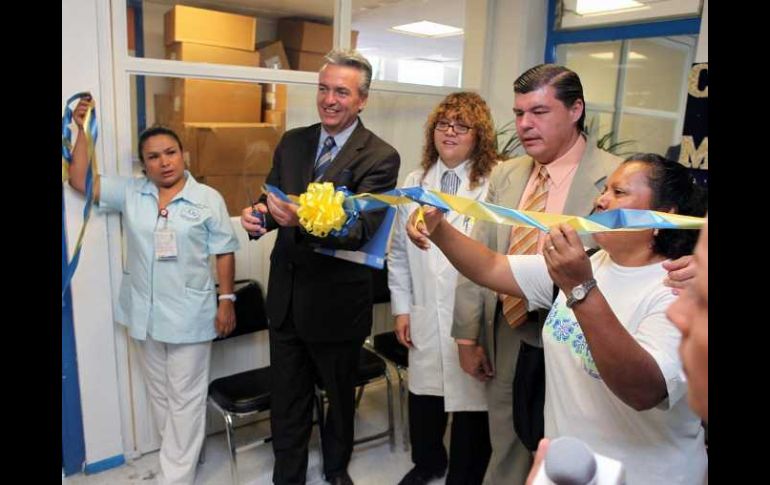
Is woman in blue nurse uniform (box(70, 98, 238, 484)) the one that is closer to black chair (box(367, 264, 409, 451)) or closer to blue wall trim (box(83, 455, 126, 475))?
blue wall trim (box(83, 455, 126, 475))

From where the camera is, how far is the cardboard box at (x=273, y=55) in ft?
9.45

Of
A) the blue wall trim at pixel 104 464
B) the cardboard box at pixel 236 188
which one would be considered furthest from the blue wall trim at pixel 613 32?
the blue wall trim at pixel 104 464

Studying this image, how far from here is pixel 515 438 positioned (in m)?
2.06

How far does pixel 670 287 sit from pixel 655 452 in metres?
0.37

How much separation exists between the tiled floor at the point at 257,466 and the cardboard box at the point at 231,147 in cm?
141

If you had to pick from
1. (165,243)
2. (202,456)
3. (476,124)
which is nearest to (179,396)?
(202,456)

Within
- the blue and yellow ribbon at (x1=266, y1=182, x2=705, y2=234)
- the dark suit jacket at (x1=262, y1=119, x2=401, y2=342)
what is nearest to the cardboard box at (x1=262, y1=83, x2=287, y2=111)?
the dark suit jacket at (x1=262, y1=119, x2=401, y2=342)

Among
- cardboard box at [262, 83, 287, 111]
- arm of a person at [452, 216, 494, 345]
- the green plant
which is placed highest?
cardboard box at [262, 83, 287, 111]

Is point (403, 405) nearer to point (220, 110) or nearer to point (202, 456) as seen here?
point (202, 456)

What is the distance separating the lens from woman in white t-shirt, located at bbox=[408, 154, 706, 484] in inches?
43.2

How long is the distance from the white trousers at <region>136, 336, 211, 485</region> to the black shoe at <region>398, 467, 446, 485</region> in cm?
97

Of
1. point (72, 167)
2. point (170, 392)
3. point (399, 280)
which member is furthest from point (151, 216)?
point (399, 280)

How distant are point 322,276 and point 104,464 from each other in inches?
57.0
